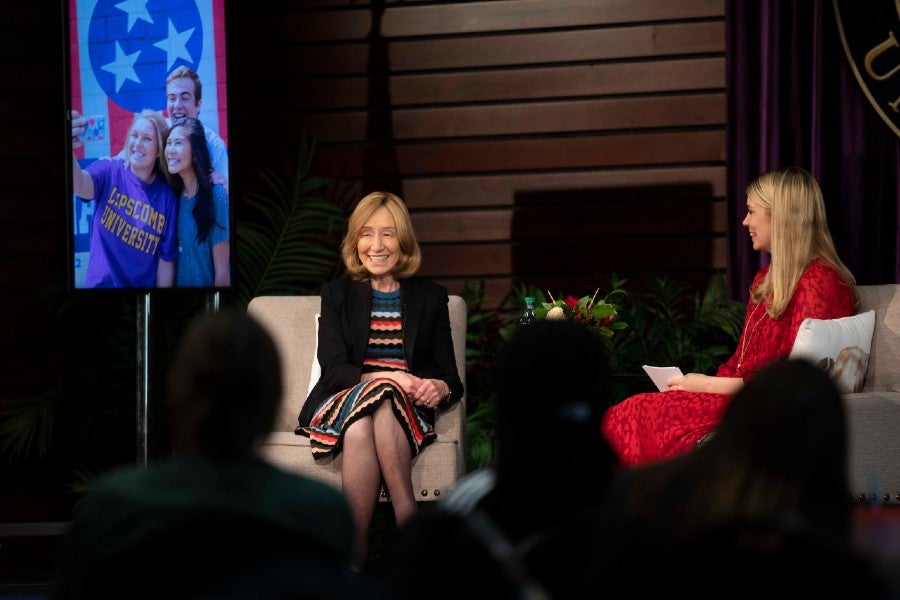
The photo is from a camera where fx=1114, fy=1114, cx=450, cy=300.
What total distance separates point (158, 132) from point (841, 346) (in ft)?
8.66

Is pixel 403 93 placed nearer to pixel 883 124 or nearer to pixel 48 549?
pixel 883 124

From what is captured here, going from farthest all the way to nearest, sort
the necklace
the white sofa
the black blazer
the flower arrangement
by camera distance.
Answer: the flower arrangement
the black blazer
the necklace
the white sofa

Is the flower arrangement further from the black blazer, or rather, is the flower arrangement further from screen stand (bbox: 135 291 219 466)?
screen stand (bbox: 135 291 219 466)

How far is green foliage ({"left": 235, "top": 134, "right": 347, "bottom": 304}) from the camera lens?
16.9ft

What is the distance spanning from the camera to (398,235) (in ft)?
13.4

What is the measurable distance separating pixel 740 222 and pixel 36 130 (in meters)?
3.49

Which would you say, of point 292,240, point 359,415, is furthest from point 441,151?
point 359,415

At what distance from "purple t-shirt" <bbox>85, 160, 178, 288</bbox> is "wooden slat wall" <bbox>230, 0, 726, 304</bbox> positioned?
3.86 feet

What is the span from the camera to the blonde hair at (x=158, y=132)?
433 cm

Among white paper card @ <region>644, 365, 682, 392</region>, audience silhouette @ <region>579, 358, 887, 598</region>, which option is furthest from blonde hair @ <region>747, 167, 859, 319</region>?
audience silhouette @ <region>579, 358, 887, 598</region>

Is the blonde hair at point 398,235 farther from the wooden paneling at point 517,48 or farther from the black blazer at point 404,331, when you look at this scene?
the wooden paneling at point 517,48

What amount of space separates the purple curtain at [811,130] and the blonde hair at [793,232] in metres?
1.06

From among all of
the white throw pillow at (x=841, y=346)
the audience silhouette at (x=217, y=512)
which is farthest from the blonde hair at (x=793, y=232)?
the audience silhouette at (x=217, y=512)

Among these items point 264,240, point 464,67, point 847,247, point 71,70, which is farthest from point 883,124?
point 71,70
